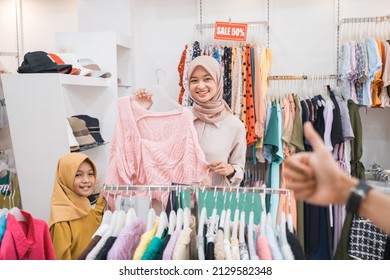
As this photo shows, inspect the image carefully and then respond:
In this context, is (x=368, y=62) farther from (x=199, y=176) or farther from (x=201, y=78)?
(x=199, y=176)

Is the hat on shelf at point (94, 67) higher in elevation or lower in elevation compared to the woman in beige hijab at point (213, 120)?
higher

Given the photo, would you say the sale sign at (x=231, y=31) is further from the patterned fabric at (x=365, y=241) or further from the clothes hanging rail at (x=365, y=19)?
the patterned fabric at (x=365, y=241)

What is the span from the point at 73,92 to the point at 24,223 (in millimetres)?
1082

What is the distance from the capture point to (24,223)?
125 centimetres

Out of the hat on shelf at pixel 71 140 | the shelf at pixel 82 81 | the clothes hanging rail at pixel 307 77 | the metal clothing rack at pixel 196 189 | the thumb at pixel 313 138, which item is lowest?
the metal clothing rack at pixel 196 189

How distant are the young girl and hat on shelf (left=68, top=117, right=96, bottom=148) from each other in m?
0.44

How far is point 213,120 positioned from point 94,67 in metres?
1.04

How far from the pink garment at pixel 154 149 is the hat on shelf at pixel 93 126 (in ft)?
2.37

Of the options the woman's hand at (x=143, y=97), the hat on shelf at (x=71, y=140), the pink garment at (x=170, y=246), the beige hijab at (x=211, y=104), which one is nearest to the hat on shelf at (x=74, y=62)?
the hat on shelf at (x=71, y=140)

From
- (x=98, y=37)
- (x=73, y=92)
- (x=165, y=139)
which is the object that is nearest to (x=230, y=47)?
(x=98, y=37)

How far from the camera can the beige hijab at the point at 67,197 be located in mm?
1479

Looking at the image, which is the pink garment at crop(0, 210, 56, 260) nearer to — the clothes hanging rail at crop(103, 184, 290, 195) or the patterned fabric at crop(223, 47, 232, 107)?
the clothes hanging rail at crop(103, 184, 290, 195)

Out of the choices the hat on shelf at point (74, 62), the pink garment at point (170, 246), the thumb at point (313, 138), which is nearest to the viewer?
the thumb at point (313, 138)

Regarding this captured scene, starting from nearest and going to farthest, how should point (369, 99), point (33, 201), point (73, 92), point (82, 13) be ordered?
point (33, 201)
point (73, 92)
point (369, 99)
point (82, 13)
